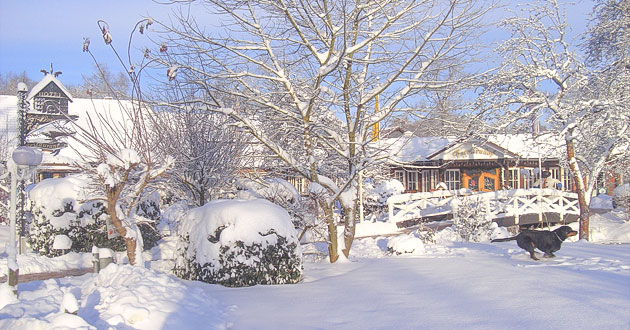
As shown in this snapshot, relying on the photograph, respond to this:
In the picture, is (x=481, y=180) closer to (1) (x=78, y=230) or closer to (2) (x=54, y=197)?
(1) (x=78, y=230)

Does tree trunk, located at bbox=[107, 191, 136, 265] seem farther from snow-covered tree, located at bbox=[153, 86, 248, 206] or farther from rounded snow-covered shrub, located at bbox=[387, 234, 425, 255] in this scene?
rounded snow-covered shrub, located at bbox=[387, 234, 425, 255]

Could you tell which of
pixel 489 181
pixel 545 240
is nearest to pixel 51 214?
pixel 545 240

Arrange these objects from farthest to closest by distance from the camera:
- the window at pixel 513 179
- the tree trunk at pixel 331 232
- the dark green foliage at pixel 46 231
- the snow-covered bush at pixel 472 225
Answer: the window at pixel 513 179 < the snow-covered bush at pixel 472 225 < the dark green foliage at pixel 46 231 < the tree trunk at pixel 331 232

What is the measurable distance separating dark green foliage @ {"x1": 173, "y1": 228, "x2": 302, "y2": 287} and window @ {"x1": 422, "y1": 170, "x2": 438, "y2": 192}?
24.9 m

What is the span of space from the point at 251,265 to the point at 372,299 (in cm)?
227

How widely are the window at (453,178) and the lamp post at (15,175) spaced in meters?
27.7

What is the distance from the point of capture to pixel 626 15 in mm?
15711

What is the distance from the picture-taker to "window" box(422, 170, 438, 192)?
105 feet

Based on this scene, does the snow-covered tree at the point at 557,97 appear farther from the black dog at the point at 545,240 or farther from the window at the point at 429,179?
the window at the point at 429,179

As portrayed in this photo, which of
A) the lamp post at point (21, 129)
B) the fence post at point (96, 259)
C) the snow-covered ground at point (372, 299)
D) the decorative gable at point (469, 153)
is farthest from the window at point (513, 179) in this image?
the fence post at point (96, 259)

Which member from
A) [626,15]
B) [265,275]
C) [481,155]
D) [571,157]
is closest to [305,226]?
[265,275]

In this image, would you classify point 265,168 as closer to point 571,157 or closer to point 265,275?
point 265,275

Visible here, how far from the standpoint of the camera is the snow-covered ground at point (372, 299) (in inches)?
195

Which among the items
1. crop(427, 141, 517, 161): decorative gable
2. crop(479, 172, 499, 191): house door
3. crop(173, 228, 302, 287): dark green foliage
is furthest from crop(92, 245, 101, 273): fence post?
crop(479, 172, 499, 191): house door
